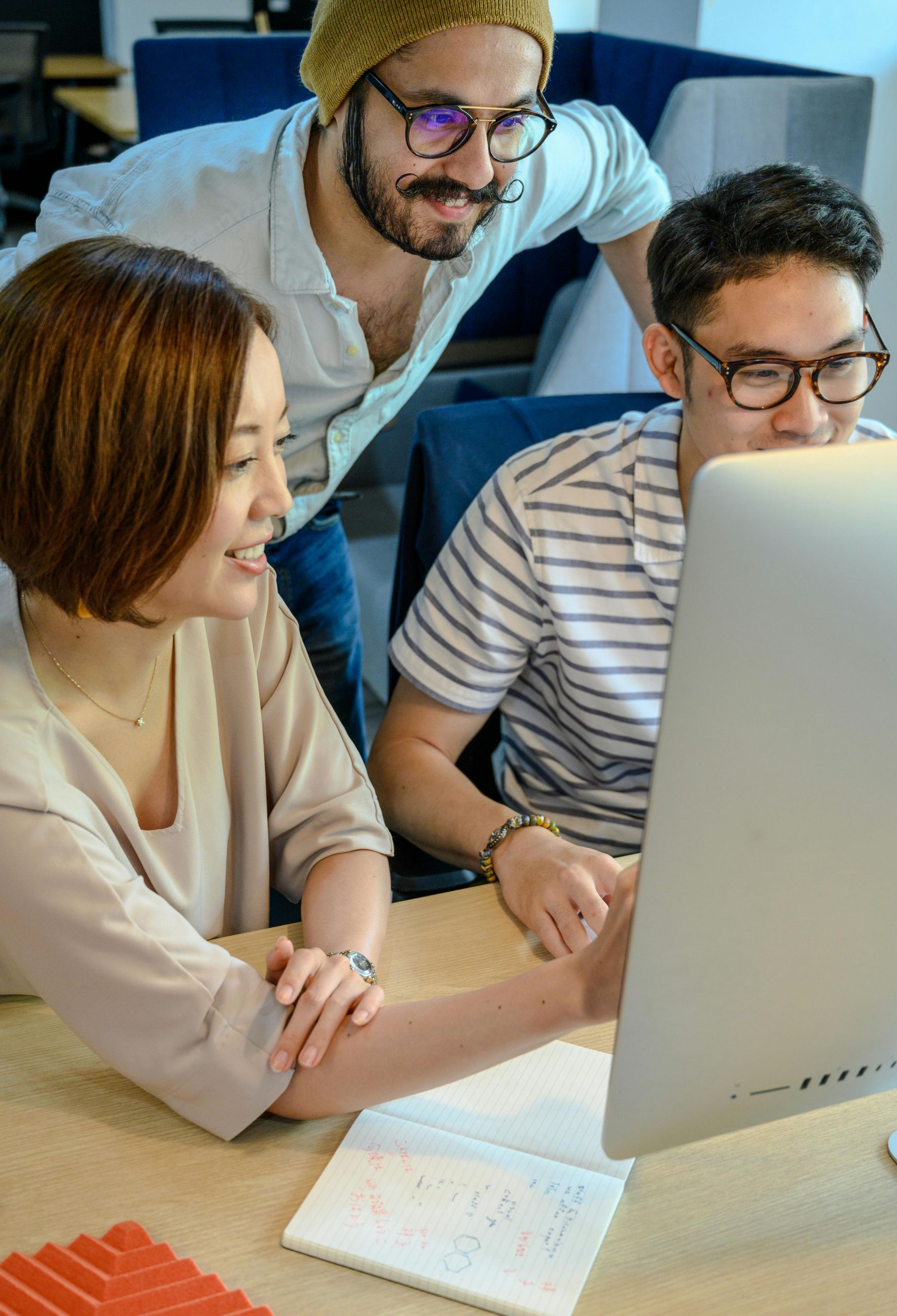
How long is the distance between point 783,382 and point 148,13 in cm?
758

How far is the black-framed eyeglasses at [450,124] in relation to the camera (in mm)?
1284

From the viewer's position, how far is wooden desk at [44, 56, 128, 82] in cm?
653

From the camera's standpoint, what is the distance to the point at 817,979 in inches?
26.0

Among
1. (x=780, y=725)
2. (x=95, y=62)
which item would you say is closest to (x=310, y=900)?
(x=780, y=725)

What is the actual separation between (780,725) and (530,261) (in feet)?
10.0

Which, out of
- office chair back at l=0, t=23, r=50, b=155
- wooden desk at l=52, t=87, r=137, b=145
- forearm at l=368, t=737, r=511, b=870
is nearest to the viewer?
forearm at l=368, t=737, r=511, b=870

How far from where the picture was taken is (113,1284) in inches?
27.9

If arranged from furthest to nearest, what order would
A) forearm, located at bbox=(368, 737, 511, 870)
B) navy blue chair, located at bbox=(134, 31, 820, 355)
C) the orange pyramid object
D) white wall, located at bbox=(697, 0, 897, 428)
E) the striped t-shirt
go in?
1. white wall, located at bbox=(697, 0, 897, 428)
2. navy blue chair, located at bbox=(134, 31, 820, 355)
3. the striped t-shirt
4. forearm, located at bbox=(368, 737, 511, 870)
5. the orange pyramid object

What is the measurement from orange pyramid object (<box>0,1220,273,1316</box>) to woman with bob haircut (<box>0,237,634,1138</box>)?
12cm

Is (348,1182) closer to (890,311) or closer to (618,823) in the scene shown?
(618,823)

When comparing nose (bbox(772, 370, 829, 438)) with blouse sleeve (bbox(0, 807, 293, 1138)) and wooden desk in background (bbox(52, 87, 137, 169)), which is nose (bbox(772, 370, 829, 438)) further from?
wooden desk in background (bbox(52, 87, 137, 169))

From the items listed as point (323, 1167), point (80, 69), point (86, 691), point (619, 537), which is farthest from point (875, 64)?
point (80, 69)

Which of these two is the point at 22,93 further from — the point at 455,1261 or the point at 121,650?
the point at 455,1261

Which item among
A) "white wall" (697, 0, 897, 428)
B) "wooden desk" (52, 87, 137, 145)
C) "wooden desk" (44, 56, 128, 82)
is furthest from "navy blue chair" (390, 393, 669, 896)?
"wooden desk" (44, 56, 128, 82)
